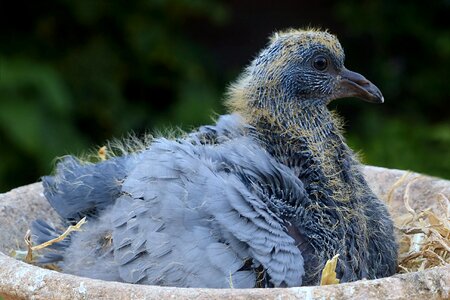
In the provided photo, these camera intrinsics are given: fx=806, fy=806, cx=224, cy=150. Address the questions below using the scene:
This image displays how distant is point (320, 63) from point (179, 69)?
3.16 meters

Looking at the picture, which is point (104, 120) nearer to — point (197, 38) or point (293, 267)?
point (197, 38)

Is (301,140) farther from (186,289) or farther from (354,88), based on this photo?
(186,289)

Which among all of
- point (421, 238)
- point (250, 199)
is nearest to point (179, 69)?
point (421, 238)

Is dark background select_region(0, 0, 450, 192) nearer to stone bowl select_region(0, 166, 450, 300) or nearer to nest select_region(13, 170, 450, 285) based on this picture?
nest select_region(13, 170, 450, 285)

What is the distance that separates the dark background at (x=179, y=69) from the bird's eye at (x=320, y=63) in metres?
2.41

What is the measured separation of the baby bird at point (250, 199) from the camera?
181 centimetres

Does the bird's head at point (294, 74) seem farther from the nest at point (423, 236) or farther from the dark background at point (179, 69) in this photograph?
the dark background at point (179, 69)

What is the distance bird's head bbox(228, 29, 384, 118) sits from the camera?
2047 mm

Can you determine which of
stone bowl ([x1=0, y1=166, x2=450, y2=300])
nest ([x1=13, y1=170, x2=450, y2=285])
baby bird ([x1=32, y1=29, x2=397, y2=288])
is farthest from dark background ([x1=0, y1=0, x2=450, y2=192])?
stone bowl ([x1=0, y1=166, x2=450, y2=300])

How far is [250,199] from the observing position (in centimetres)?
184

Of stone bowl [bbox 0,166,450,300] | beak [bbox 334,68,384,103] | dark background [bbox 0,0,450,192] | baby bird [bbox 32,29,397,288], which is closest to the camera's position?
stone bowl [bbox 0,166,450,300]

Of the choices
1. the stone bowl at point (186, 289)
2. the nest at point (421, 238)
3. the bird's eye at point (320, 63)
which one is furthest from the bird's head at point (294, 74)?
the stone bowl at point (186, 289)

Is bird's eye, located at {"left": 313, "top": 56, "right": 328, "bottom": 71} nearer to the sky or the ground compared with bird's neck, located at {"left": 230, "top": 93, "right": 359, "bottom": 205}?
nearer to the sky

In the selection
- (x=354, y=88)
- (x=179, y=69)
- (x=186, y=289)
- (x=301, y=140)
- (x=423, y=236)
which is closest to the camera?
(x=186, y=289)
